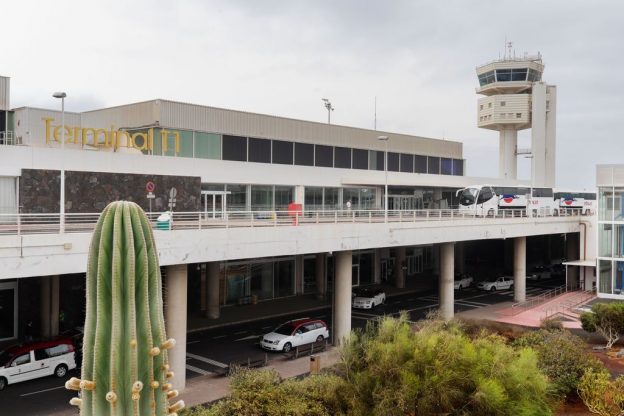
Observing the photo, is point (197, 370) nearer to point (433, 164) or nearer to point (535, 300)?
point (535, 300)

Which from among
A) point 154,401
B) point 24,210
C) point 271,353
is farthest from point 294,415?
point 24,210

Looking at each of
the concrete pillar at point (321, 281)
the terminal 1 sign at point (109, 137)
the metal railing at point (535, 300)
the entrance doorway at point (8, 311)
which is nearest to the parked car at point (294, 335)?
the entrance doorway at point (8, 311)

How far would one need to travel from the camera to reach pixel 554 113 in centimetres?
7162

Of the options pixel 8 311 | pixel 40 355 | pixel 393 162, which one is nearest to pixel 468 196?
pixel 393 162

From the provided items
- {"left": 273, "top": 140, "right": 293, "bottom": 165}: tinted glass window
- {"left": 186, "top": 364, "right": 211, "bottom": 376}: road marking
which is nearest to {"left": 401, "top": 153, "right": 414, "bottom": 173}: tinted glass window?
{"left": 273, "top": 140, "right": 293, "bottom": 165}: tinted glass window

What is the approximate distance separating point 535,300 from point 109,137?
3436 cm

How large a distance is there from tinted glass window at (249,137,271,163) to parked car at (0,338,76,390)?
21.6 meters

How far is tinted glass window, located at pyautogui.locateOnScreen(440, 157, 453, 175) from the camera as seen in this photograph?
6194 centimetres

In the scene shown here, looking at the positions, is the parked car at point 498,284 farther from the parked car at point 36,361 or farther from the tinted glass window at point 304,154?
the parked car at point 36,361

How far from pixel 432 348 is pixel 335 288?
1520cm

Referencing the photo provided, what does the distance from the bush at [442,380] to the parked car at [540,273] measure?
1837 inches

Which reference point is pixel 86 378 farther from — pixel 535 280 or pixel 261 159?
pixel 535 280

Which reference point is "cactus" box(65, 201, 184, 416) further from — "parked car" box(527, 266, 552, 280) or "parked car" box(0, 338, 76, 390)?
"parked car" box(527, 266, 552, 280)

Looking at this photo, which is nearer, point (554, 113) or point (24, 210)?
point (24, 210)
